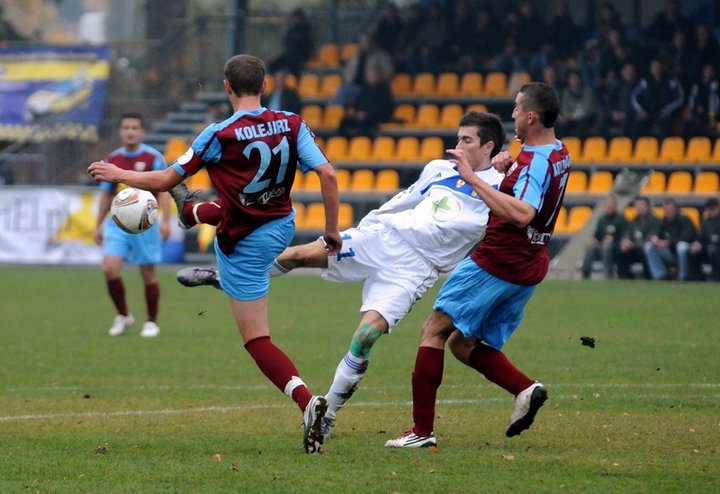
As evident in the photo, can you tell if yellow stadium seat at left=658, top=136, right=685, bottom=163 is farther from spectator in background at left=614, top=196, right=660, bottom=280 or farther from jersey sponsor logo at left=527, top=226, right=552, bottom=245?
jersey sponsor logo at left=527, top=226, right=552, bottom=245

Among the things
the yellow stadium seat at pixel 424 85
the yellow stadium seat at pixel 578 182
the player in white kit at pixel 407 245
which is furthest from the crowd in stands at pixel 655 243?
the player in white kit at pixel 407 245

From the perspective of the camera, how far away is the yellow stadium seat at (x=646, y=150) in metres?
24.1

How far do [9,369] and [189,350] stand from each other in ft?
6.25

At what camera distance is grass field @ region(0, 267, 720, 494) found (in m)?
6.16

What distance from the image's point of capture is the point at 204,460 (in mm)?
6609

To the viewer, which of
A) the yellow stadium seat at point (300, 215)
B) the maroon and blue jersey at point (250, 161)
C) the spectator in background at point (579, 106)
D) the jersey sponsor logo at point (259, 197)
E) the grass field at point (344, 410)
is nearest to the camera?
the grass field at point (344, 410)

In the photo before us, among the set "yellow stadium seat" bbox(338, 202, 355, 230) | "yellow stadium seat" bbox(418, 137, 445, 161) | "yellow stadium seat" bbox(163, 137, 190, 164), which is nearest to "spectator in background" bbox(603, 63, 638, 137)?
"yellow stadium seat" bbox(418, 137, 445, 161)

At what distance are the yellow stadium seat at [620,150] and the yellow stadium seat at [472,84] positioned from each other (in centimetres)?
367

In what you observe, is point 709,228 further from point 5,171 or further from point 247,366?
point 5,171

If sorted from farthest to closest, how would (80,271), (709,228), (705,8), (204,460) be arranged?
(705,8), (80,271), (709,228), (204,460)

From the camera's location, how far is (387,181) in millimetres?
25438

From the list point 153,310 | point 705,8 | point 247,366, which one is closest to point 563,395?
point 247,366

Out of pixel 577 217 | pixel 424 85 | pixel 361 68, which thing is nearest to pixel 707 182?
pixel 577 217

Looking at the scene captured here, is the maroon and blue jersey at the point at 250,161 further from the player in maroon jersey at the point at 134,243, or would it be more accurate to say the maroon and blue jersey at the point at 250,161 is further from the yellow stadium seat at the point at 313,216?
the yellow stadium seat at the point at 313,216
